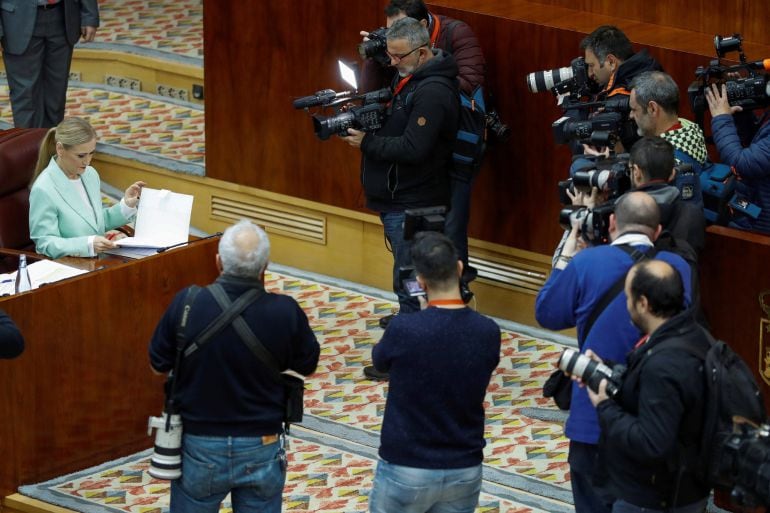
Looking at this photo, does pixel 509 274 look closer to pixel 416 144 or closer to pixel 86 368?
pixel 416 144

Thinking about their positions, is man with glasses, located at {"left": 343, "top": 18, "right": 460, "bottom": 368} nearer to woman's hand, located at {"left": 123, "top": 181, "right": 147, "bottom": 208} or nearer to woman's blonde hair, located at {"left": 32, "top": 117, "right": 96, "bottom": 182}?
woman's hand, located at {"left": 123, "top": 181, "right": 147, "bottom": 208}

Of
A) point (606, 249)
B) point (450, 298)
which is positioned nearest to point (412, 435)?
point (450, 298)

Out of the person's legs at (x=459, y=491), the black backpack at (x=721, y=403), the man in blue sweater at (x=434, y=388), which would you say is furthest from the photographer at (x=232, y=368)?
the black backpack at (x=721, y=403)

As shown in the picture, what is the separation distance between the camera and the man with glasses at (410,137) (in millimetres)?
7102

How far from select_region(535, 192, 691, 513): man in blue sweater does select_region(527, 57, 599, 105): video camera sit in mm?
1653

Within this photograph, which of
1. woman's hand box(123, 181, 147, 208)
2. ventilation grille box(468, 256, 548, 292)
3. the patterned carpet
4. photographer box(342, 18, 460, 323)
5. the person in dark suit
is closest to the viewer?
the patterned carpet

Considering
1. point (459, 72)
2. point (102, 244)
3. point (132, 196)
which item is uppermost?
point (459, 72)

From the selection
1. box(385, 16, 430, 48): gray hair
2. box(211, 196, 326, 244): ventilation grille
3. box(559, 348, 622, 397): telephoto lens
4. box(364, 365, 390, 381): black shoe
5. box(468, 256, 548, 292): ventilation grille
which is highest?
box(385, 16, 430, 48): gray hair

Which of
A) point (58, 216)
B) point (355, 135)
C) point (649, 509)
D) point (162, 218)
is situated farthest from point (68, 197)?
point (649, 509)

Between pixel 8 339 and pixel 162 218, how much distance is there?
1.48 metres

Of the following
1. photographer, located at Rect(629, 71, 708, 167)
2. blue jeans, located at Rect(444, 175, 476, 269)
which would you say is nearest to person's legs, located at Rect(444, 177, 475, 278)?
blue jeans, located at Rect(444, 175, 476, 269)

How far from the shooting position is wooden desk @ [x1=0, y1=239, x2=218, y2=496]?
640 cm

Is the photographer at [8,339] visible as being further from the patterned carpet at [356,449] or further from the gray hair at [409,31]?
the gray hair at [409,31]

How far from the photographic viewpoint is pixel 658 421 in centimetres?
465
